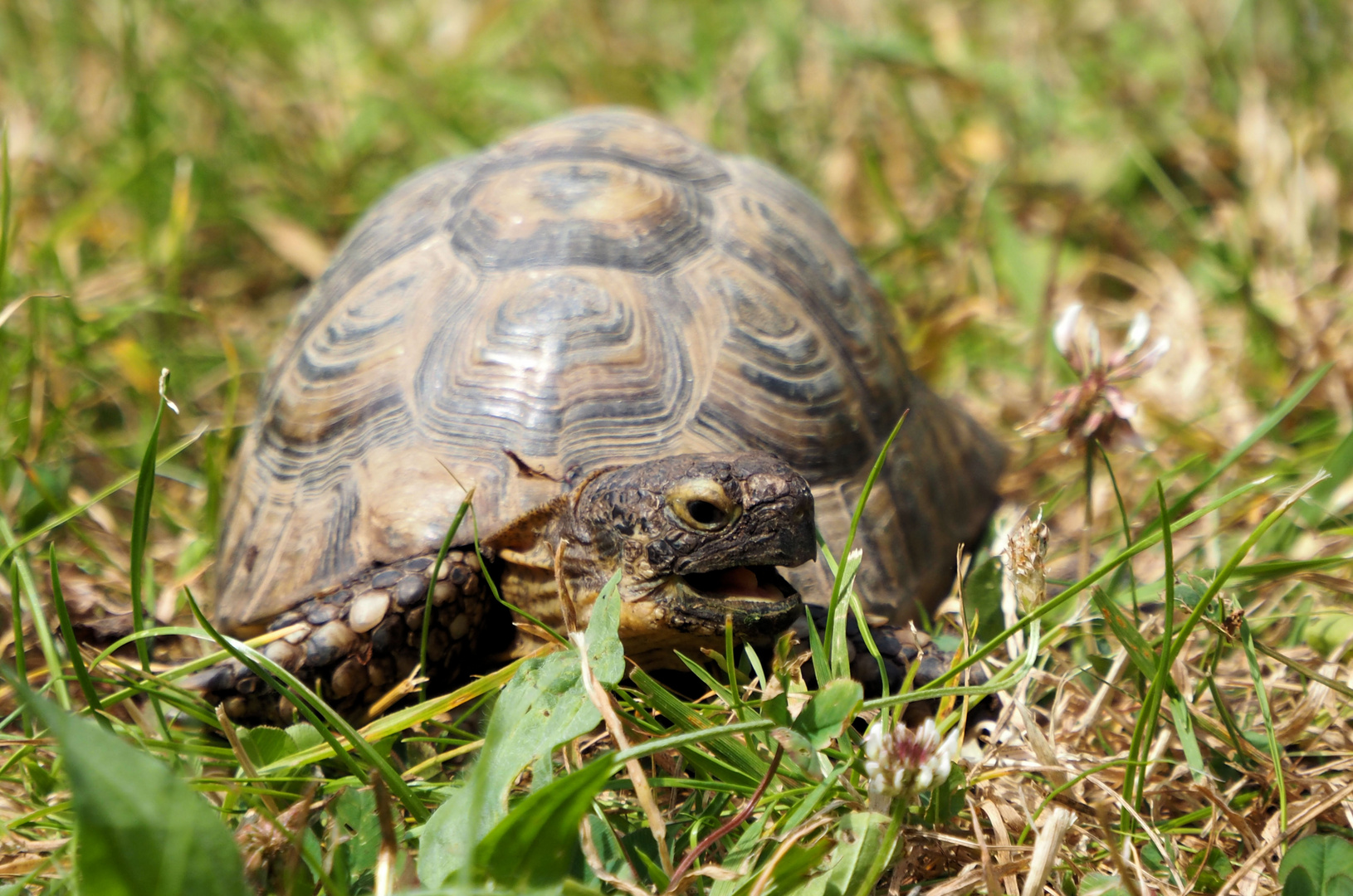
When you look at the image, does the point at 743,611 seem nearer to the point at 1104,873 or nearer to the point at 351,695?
the point at 1104,873

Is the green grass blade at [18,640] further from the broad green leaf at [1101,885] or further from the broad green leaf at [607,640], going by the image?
the broad green leaf at [1101,885]

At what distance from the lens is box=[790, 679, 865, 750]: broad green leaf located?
1394mm

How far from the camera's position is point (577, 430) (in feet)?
6.48

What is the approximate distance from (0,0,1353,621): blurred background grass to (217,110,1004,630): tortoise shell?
50 centimetres

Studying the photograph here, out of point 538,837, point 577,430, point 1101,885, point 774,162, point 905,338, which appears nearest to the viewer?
point 538,837

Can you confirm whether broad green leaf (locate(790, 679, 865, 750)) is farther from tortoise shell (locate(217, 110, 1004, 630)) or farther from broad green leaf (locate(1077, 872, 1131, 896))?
tortoise shell (locate(217, 110, 1004, 630))

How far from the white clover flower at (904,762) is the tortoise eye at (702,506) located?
435 mm

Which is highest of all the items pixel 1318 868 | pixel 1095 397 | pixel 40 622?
pixel 40 622

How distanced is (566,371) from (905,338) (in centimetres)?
188

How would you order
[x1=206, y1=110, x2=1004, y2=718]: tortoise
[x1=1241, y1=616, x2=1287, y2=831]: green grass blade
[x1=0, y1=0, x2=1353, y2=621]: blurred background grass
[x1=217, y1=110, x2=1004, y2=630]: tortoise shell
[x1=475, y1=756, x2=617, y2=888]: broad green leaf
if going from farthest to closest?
[x1=0, y1=0, x2=1353, y2=621]: blurred background grass, [x1=217, y1=110, x2=1004, y2=630]: tortoise shell, [x1=206, y1=110, x2=1004, y2=718]: tortoise, [x1=1241, y1=616, x2=1287, y2=831]: green grass blade, [x1=475, y1=756, x2=617, y2=888]: broad green leaf

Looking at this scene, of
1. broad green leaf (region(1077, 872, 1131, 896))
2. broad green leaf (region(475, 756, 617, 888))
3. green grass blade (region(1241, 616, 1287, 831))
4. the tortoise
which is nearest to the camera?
broad green leaf (region(475, 756, 617, 888))

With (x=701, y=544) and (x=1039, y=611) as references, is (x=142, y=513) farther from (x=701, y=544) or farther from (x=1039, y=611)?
(x=1039, y=611)

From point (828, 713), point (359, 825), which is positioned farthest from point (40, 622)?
point (828, 713)

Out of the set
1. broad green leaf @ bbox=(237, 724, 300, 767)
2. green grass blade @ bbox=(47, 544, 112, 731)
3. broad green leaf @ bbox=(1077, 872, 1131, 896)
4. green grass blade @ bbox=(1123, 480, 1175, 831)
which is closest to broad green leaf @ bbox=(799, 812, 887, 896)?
broad green leaf @ bbox=(1077, 872, 1131, 896)
